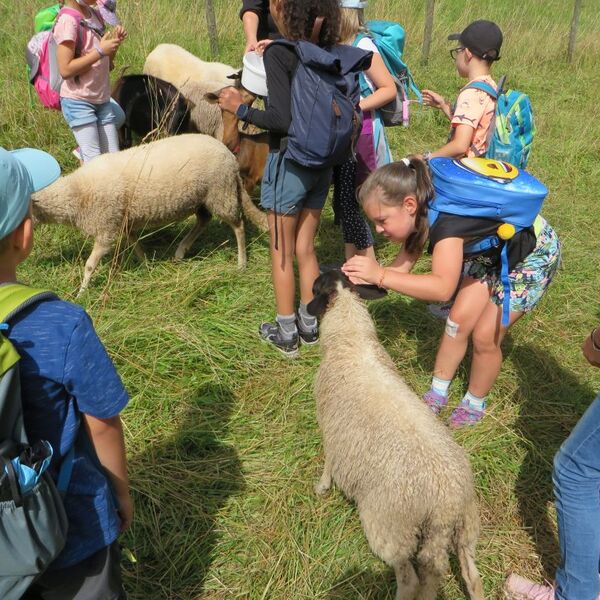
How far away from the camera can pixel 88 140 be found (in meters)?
4.53

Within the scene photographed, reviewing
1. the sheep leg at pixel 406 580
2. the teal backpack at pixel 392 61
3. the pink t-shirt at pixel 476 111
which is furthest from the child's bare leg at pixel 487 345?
the teal backpack at pixel 392 61

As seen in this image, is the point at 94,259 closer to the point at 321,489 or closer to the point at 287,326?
the point at 287,326

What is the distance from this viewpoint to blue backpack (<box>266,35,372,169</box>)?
107 inches

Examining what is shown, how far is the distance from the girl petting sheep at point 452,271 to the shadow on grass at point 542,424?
37 centimetres

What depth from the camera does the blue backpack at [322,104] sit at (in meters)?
2.73

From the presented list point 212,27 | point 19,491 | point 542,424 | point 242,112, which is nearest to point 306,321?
point 242,112

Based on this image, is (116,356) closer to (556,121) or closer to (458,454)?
(458,454)

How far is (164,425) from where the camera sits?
10.2 ft

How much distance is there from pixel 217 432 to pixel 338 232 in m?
2.68

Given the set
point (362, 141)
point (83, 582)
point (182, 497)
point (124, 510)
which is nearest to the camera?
point (83, 582)

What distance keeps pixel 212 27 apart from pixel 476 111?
591 centimetres

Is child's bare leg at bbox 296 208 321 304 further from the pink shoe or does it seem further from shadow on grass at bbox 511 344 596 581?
the pink shoe

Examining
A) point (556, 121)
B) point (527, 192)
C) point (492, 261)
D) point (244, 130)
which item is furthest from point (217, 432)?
point (556, 121)

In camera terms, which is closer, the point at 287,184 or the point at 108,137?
the point at 287,184
